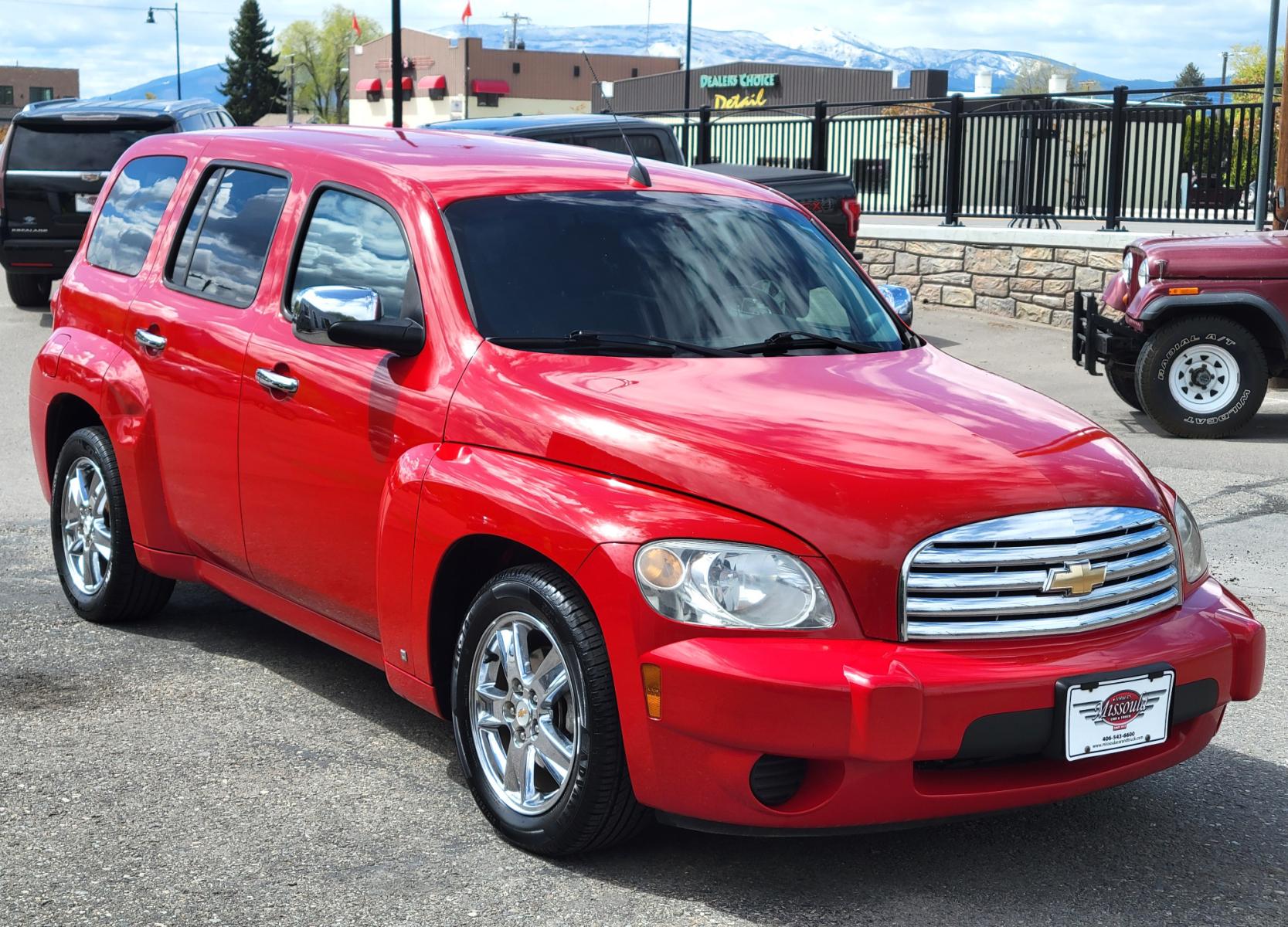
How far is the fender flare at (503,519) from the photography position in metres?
3.55

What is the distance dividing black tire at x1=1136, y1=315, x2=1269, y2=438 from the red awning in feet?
322

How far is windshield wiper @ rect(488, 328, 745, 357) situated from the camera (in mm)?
4293

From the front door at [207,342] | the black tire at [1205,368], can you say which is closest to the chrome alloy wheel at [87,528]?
the front door at [207,342]

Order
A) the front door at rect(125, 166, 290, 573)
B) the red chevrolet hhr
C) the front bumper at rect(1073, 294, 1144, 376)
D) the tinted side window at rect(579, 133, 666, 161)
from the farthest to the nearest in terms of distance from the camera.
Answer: the tinted side window at rect(579, 133, 666, 161) < the front bumper at rect(1073, 294, 1144, 376) < the front door at rect(125, 166, 290, 573) < the red chevrolet hhr

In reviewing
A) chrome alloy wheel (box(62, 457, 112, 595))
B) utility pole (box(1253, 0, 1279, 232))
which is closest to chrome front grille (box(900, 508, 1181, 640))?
chrome alloy wheel (box(62, 457, 112, 595))

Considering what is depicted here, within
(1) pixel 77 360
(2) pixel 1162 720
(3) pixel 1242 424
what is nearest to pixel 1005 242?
(3) pixel 1242 424

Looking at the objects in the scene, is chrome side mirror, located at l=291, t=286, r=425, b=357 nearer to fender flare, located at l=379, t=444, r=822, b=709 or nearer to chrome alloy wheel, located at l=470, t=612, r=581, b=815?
fender flare, located at l=379, t=444, r=822, b=709

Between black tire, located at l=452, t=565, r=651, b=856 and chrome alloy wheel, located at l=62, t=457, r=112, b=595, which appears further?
chrome alloy wheel, located at l=62, t=457, r=112, b=595

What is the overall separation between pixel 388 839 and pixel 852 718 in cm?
134

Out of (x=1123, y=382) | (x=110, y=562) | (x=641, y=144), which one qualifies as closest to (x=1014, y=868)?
(x=110, y=562)

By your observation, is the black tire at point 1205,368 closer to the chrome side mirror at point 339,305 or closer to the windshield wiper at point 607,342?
the windshield wiper at point 607,342

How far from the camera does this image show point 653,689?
11.5 ft

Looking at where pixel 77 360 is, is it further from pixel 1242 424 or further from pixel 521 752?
pixel 1242 424

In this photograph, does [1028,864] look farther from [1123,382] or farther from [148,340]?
[1123,382]
